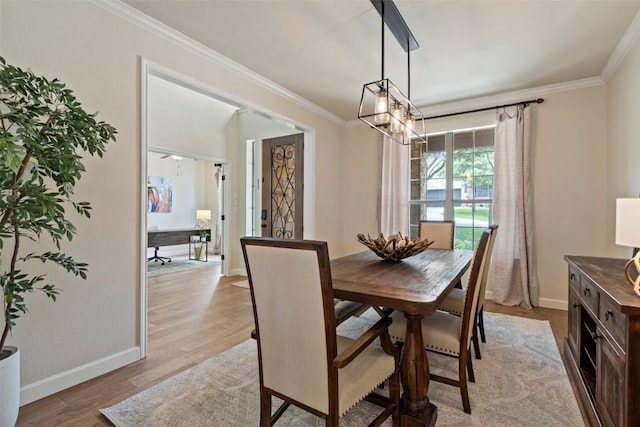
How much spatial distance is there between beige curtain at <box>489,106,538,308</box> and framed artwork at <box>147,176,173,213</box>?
7.38 metres

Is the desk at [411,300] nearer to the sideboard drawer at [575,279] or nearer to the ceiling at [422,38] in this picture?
the sideboard drawer at [575,279]

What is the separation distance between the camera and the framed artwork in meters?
7.46

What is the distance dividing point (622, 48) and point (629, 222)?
2115 mm

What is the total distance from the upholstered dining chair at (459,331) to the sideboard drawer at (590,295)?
1.80 ft

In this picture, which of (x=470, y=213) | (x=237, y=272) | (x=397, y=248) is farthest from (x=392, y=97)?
(x=237, y=272)

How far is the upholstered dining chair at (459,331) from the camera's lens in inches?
63.1

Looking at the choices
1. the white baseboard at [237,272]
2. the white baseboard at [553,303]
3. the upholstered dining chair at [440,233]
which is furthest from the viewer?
the white baseboard at [237,272]

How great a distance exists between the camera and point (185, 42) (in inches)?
101

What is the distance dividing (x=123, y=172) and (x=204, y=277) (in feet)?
11.4

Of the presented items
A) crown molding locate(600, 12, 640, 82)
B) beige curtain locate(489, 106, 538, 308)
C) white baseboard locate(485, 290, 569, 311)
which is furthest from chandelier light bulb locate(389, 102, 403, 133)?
white baseboard locate(485, 290, 569, 311)

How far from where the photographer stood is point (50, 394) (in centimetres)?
184

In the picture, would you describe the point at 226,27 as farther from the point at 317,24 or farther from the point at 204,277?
the point at 204,277

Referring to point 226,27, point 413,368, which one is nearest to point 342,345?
point 413,368

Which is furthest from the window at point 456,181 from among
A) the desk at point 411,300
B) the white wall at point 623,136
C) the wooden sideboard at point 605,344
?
the desk at point 411,300
